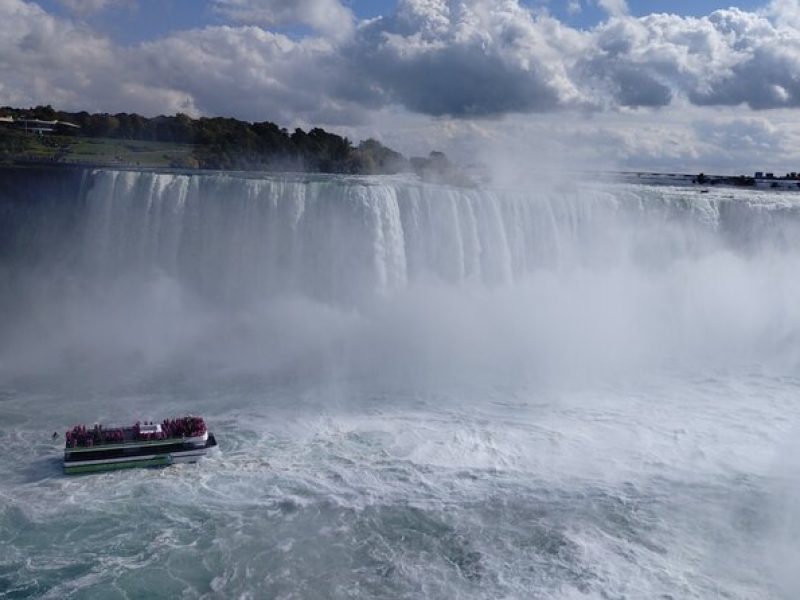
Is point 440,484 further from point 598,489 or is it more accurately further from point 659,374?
point 659,374

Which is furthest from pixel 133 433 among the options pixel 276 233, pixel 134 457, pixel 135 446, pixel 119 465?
pixel 276 233

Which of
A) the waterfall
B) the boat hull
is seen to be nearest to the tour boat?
the boat hull

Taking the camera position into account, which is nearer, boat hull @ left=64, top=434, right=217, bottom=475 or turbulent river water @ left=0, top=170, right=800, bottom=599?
turbulent river water @ left=0, top=170, right=800, bottom=599

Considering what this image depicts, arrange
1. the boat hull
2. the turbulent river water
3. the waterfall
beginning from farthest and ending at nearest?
the waterfall
the boat hull
the turbulent river water

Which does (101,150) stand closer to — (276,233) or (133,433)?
(276,233)

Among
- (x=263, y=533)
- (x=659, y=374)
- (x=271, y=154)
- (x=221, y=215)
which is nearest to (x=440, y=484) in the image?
(x=263, y=533)

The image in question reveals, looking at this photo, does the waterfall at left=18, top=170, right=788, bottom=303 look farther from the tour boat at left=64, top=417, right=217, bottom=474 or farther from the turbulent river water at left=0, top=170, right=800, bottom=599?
the tour boat at left=64, top=417, right=217, bottom=474
